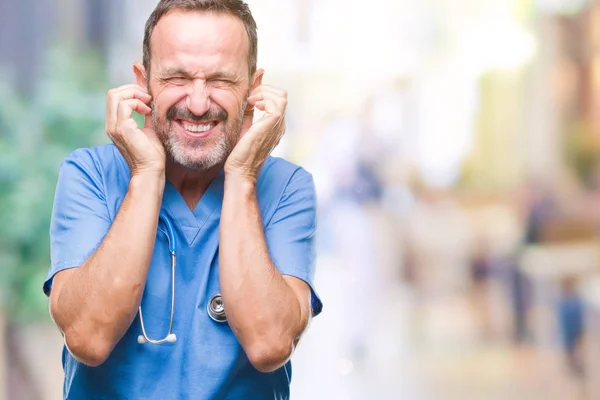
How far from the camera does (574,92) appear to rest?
20.1 feet

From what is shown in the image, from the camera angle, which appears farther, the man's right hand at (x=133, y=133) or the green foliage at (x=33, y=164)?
the green foliage at (x=33, y=164)

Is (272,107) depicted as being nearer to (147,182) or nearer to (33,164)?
(147,182)

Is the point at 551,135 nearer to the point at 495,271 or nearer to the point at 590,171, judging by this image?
the point at 590,171

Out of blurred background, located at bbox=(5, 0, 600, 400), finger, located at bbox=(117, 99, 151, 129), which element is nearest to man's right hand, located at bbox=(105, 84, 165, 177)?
finger, located at bbox=(117, 99, 151, 129)

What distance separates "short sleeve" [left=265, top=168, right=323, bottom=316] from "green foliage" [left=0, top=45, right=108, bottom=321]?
2.97 m

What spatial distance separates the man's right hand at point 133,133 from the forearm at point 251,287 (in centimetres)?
10

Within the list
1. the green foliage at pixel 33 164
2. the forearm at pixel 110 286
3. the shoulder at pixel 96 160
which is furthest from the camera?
the green foliage at pixel 33 164

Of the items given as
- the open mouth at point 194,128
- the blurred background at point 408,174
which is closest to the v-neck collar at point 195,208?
the open mouth at point 194,128

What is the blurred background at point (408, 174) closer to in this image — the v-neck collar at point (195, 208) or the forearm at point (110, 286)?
the v-neck collar at point (195, 208)

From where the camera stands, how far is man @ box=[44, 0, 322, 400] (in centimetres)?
113

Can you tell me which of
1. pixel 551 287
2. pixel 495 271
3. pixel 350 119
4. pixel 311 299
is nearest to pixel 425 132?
pixel 350 119

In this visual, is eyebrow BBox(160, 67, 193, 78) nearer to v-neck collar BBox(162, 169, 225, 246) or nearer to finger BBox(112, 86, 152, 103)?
finger BBox(112, 86, 152, 103)

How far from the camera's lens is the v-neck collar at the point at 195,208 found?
125 centimetres

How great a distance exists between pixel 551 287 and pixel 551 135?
1592 millimetres
